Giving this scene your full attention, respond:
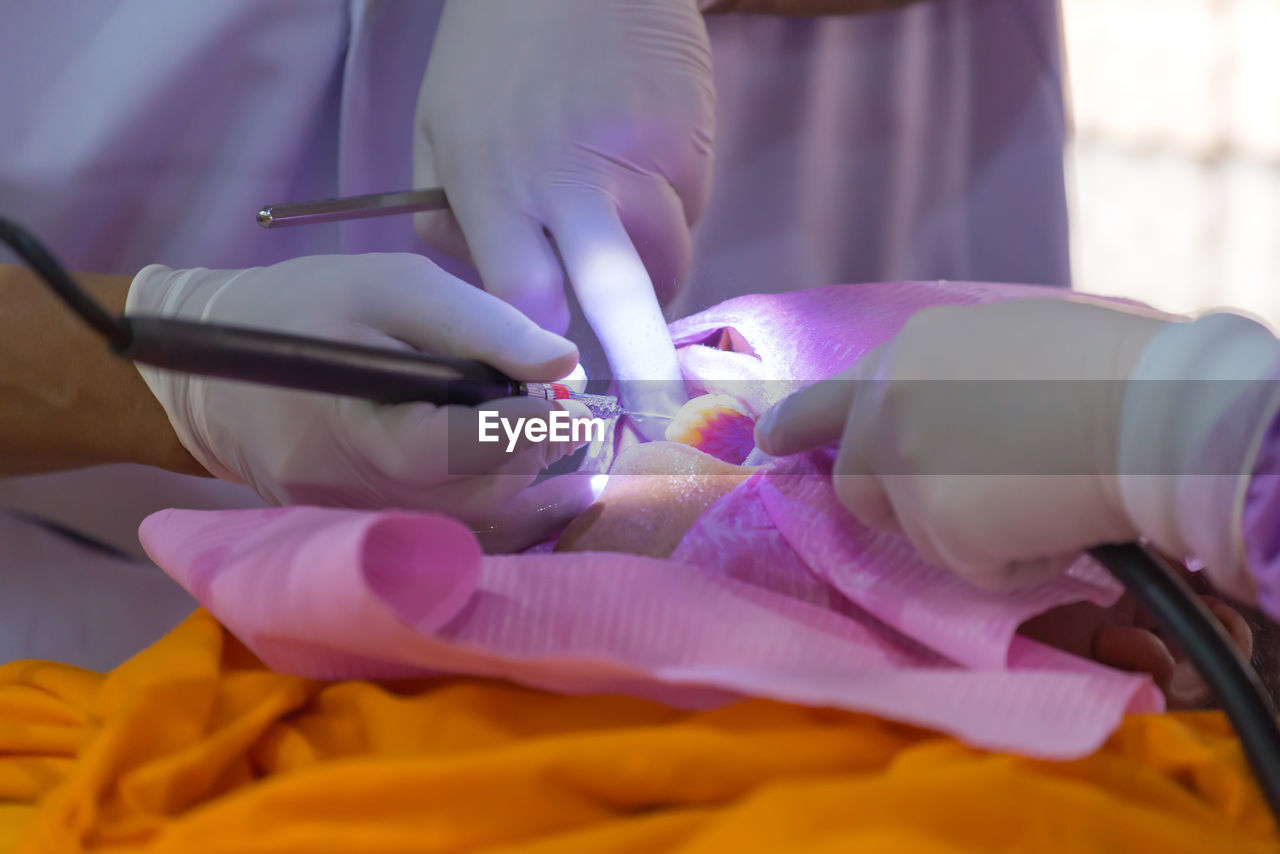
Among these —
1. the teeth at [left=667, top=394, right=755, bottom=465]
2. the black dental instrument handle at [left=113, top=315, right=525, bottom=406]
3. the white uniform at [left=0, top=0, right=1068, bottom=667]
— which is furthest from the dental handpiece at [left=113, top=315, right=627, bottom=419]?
the white uniform at [left=0, top=0, right=1068, bottom=667]

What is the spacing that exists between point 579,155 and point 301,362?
1.50 feet

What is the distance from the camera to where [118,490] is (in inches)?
33.2

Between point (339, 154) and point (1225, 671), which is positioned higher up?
point (339, 154)

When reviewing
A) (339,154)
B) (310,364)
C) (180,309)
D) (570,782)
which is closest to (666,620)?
(570,782)

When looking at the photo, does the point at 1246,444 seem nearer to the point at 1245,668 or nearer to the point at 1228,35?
the point at 1245,668

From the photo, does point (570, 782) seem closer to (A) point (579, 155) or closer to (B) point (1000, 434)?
(B) point (1000, 434)

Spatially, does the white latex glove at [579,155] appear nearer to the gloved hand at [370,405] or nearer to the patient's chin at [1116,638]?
the gloved hand at [370,405]

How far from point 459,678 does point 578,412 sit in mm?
225

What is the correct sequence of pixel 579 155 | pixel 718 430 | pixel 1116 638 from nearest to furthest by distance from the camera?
pixel 1116 638 → pixel 718 430 → pixel 579 155

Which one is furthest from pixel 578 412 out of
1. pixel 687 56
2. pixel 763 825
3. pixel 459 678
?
pixel 687 56

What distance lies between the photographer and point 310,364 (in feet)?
1.30

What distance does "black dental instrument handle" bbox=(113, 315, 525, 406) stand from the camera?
1.15 feet

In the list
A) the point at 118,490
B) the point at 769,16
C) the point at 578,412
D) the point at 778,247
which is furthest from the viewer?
the point at 769,16

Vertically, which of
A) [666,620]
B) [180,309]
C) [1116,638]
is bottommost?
[1116,638]
